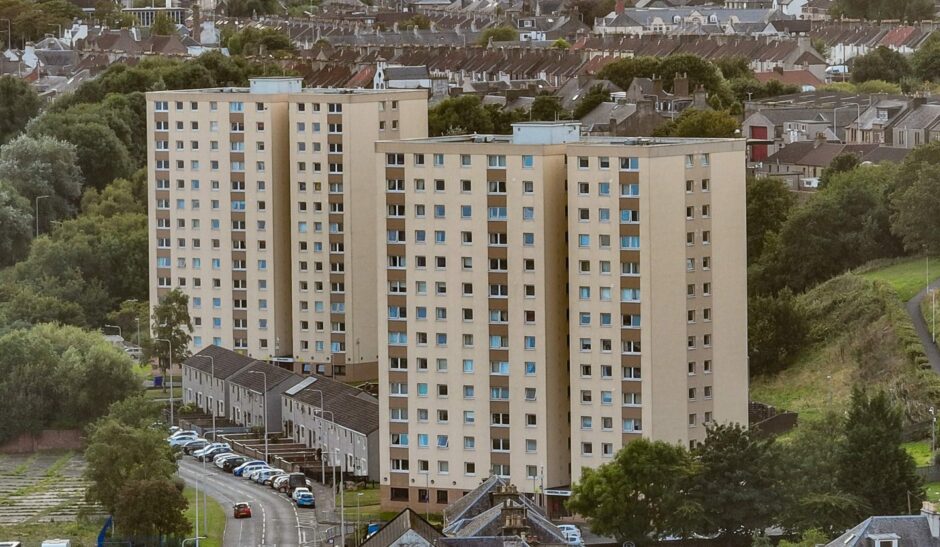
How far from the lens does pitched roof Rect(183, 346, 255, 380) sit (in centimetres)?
7906

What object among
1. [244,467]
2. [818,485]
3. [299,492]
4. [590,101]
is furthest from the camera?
[590,101]

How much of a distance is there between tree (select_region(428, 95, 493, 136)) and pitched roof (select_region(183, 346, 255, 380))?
29.9 m

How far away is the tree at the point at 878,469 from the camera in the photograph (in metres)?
54.9

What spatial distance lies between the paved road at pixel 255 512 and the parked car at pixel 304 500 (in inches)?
8.3

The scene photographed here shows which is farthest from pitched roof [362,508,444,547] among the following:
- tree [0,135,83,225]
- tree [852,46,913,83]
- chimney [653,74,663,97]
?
tree [852,46,913,83]

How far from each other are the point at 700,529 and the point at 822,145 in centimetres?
5247

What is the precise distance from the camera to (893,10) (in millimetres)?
193625

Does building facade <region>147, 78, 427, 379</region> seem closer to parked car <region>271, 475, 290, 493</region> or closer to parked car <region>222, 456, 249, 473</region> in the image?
parked car <region>222, 456, 249, 473</region>

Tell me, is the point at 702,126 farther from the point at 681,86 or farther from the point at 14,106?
the point at 14,106

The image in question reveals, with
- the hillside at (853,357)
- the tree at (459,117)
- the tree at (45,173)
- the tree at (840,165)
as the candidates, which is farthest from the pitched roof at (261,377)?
the tree at (45,173)

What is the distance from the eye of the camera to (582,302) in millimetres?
62562

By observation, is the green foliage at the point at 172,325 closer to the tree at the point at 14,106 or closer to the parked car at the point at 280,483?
the parked car at the point at 280,483

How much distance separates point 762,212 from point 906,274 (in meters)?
9.33

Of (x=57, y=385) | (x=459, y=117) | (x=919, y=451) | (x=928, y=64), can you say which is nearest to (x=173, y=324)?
(x=57, y=385)
